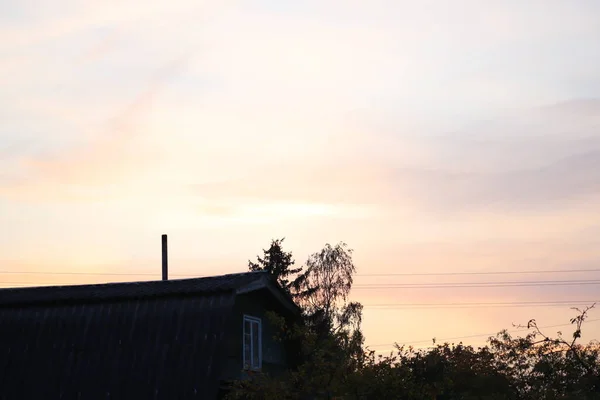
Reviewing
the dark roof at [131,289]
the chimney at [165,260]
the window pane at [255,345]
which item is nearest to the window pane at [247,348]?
the window pane at [255,345]

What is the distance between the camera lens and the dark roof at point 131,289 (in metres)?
27.9

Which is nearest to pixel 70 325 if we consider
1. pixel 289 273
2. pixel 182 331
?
pixel 182 331

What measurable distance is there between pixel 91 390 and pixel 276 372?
7279 millimetres

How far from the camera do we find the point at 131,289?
29.3m

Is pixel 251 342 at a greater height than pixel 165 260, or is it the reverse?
pixel 165 260

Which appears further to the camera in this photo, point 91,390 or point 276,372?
point 276,372

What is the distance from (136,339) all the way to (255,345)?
14.7 feet

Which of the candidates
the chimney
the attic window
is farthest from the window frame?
the chimney

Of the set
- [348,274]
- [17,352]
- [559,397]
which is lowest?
[559,397]

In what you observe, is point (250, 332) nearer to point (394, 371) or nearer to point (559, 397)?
point (394, 371)

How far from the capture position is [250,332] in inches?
1152

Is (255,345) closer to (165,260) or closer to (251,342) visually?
(251,342)

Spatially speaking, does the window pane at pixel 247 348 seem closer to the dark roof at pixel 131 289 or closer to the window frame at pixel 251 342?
the window frame at pixel 251 342

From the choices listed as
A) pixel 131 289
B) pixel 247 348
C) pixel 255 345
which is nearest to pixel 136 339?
pixel 131 289
